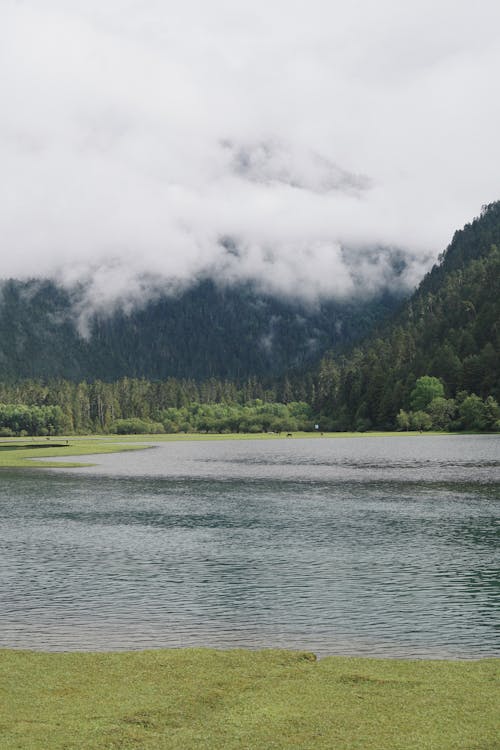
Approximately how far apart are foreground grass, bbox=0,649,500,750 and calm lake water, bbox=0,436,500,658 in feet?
10.4

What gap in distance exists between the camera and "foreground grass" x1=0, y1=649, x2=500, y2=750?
742 inches

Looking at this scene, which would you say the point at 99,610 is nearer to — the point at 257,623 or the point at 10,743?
the point at 257,623

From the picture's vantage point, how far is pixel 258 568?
45.1 metres

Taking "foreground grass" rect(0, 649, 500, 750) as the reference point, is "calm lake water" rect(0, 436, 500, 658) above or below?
below

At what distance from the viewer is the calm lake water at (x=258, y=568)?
31.0 meters

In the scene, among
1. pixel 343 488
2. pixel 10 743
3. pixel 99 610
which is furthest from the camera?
pixel 343 488

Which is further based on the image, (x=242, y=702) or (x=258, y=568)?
(x=258, y=568)

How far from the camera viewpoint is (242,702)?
71.4ft

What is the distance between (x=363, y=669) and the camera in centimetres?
2466

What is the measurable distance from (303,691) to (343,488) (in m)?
73.8

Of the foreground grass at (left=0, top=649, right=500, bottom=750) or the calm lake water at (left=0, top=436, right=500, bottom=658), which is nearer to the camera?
the foreground grass at (left=0, top=649, right=500, bottom=750)

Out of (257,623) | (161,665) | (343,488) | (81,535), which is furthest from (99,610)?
(343,488)

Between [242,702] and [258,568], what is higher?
[242,702]

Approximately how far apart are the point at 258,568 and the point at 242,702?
925 inches
